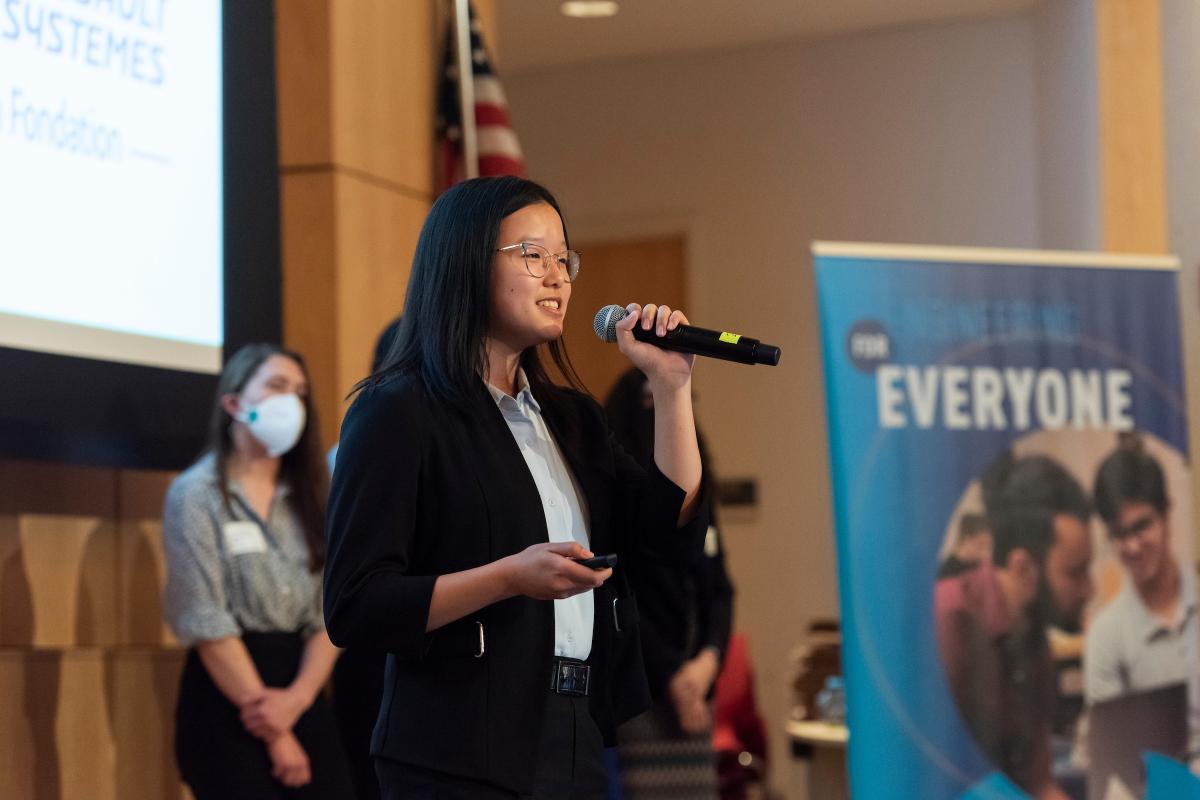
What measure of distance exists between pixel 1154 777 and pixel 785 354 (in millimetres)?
3851

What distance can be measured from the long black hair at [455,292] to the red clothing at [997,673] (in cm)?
283

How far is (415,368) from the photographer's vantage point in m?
1.75

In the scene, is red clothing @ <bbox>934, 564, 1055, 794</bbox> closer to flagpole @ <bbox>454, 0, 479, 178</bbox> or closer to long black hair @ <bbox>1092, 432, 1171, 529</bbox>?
long black hair @ <bbox>1092, 432, 1171, 529</bbox>

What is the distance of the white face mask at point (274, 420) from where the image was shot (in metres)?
3.45

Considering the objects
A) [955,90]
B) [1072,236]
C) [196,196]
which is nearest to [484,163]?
[196,196]

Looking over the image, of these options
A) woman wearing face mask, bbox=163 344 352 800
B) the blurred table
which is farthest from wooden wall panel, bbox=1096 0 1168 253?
woman wearing face mask, bbox=163 344 352 800

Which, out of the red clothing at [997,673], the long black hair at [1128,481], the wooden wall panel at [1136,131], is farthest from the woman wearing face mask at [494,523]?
the wooden wall panel at [1136,131]

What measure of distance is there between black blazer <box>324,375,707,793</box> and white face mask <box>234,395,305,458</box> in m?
1.81

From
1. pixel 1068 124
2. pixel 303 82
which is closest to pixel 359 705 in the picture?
pixel 303 82

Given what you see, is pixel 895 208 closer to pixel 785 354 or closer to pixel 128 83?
pixel 785 354

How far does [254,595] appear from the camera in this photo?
334cm

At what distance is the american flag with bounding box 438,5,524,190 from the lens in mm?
5027

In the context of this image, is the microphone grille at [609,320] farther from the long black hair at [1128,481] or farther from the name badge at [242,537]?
the long black hair at [1128,481]

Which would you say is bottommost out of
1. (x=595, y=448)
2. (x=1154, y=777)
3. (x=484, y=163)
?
(x=1154, y=777)
